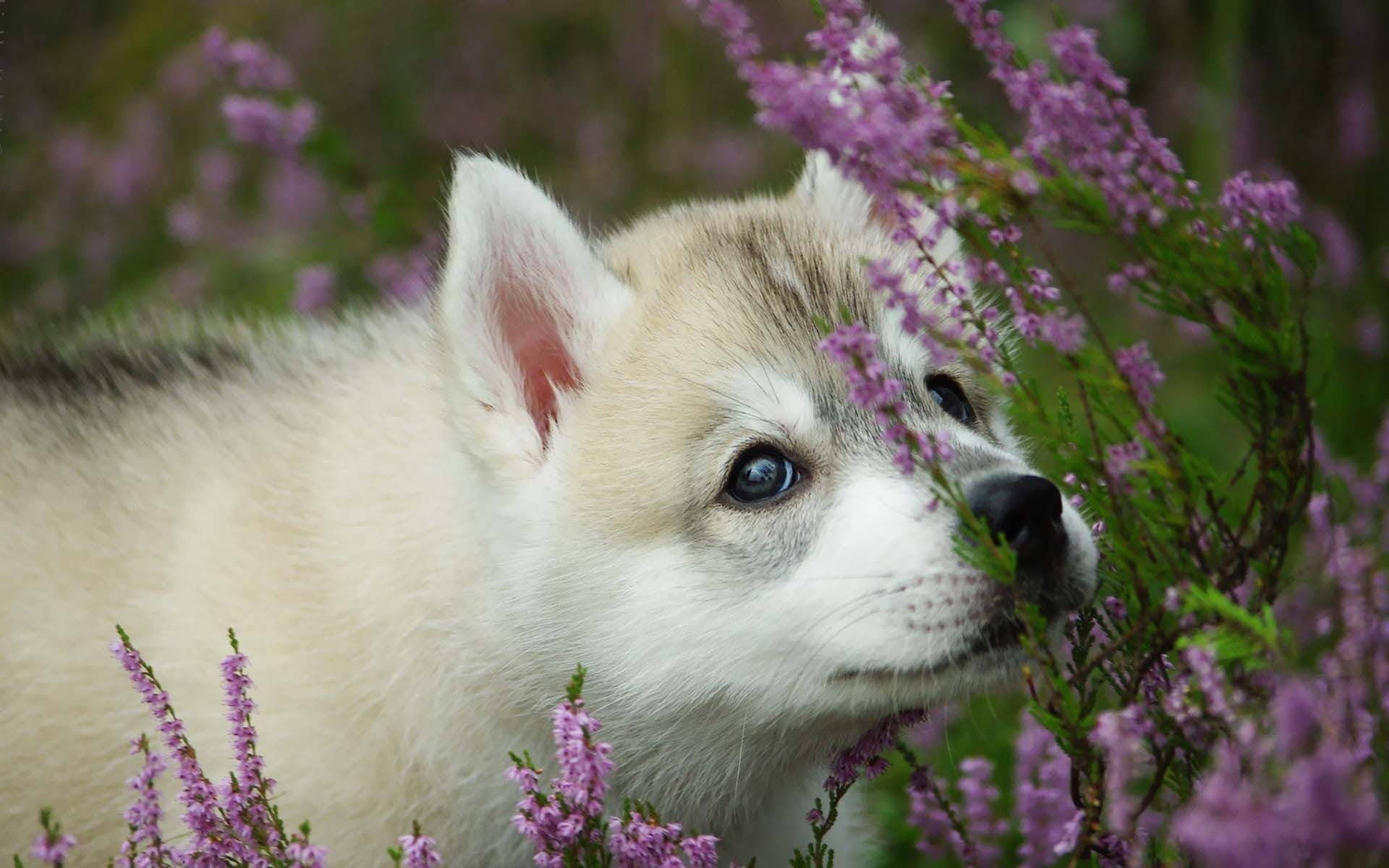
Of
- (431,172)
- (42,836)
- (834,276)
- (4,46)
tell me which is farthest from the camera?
(4,46)

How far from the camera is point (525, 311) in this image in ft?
9.36

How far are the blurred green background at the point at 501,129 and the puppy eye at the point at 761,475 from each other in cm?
228

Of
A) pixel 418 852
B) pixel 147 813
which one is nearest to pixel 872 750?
pixel 418 852

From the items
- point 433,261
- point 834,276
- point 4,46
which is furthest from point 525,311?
point 4,46

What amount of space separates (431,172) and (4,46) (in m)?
3.53

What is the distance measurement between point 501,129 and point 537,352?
19.0 feet

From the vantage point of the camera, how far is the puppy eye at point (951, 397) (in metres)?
2.92

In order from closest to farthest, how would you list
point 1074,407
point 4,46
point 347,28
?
1. point 1074,407
2. point 347,28
3. point 4,46

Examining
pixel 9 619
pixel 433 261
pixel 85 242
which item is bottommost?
pixel 9 619

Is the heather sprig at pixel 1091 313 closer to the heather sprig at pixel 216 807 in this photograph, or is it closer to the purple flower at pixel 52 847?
the heather sprig at pixel 216 807

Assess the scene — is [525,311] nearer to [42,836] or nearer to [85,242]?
[42,836]

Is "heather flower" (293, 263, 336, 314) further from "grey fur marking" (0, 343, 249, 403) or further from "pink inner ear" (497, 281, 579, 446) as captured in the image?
"pink inner ear" (497, 281, 579, 446)

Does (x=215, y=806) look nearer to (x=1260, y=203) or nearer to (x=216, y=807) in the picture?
(x=216, y=807)

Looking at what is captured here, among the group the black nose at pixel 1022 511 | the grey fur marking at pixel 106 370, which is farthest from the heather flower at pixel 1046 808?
the grey fur marking at pixel 106 370
